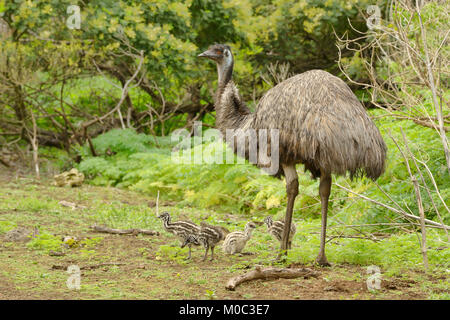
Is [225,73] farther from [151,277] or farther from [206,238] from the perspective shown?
[151,277]

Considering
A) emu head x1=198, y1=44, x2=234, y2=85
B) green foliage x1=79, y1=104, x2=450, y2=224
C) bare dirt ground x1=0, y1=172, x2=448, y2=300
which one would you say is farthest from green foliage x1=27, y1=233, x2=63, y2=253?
green foliage x1=79, y1=104, x2=450, y2=224

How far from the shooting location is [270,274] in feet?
17.0

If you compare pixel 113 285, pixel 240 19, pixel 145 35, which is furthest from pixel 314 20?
pixel 113 285

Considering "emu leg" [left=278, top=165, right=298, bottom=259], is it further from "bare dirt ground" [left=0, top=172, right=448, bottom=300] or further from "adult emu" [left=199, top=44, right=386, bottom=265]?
"bare dirt ground" [left=0, top=172, right=448, bottom=300]

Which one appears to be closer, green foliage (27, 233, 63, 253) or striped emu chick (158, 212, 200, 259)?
striped emu chick (158, 212, 200, 259)

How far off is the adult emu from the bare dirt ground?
27.5 inches

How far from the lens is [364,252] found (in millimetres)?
5996

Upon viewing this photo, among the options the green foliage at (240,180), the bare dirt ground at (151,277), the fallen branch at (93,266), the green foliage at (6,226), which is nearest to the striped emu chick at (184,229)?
the bare dirt ground at (151,277)

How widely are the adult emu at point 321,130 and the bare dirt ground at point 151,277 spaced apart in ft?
2.29

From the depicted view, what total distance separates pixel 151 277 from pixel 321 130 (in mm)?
1983

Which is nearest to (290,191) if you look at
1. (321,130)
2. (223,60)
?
(321,130)

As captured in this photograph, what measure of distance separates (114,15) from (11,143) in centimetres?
378

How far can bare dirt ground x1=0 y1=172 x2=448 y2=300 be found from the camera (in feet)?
15.9
